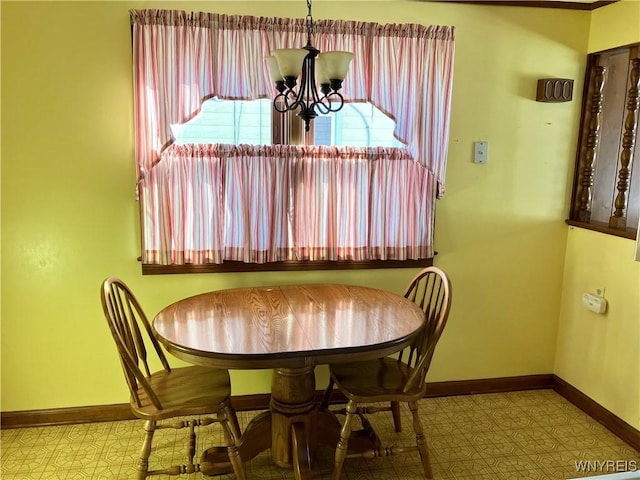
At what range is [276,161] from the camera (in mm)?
2752

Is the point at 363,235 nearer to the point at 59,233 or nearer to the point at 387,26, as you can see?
the point at 387,26

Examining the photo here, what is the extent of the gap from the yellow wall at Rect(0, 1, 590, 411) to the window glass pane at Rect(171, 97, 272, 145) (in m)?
0.34

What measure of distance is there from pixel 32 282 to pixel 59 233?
0.29 meters

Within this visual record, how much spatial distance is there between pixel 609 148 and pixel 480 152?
773 millimetres

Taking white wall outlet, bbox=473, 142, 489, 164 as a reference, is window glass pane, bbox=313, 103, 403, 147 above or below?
above

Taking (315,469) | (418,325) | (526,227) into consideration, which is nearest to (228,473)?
(315,469)

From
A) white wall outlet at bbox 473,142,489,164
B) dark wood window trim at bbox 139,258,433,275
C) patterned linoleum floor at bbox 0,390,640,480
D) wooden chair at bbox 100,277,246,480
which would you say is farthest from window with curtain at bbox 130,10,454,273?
patterned linoleum floor at bbox 0,390,640,480

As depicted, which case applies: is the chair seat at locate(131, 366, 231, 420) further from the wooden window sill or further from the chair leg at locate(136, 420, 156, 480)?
the wooden window sill

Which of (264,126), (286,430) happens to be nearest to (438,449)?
(286,430)

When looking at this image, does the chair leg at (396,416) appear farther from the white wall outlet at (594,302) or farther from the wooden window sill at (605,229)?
the wooden window sill at (605,229)

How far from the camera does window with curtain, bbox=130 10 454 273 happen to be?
2.57m

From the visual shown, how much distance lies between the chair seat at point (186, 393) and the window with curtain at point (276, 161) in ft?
2.02

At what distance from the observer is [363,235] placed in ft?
9.50

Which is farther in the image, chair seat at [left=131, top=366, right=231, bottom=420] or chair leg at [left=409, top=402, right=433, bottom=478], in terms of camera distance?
chair leg at [left=409, top=402, right=433, bottom=478]
